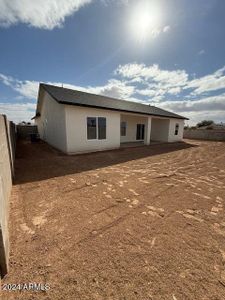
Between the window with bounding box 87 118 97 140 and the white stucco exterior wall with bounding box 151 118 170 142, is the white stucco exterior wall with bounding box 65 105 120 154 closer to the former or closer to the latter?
the window with bounding box 87 118 97 140

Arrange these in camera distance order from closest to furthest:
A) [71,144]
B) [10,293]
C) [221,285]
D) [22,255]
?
[10,293] < [221,285] < [22,255] < [71,144]

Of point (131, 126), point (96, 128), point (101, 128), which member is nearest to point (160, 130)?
point (131, 126)

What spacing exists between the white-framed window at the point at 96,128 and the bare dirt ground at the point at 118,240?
5394 mm

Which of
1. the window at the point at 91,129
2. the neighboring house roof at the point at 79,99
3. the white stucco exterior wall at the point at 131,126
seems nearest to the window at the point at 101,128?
the window at the point at 91,129

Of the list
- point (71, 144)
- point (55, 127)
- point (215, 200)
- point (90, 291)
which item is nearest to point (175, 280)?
point (90, 291)

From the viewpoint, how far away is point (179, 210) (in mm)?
3352

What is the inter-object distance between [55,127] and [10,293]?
9.89 meters

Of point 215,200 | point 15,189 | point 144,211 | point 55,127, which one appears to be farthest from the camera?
point 55,127

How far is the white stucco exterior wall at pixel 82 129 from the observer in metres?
8.91

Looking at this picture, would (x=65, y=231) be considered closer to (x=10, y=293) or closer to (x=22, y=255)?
(x=22, y=255)

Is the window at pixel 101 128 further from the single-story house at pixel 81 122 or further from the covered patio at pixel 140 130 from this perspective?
the covered patio at pixel 140 130

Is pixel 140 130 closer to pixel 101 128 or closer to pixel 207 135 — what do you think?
pixel 101 128

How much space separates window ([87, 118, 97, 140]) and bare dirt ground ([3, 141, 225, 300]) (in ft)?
17.4

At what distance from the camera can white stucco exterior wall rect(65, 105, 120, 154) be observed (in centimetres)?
891
